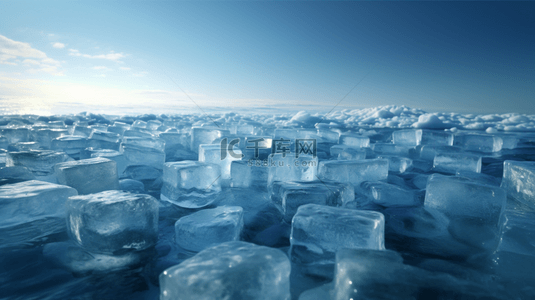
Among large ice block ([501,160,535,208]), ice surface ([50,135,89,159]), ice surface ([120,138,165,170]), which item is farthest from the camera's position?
ice surface ([50,135,89,159])

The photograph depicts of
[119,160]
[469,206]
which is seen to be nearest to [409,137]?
[469,206]

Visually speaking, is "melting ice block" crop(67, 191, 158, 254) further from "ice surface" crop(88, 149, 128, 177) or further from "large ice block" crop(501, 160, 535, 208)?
"large ice block" crop(501, 160, 535, 208)

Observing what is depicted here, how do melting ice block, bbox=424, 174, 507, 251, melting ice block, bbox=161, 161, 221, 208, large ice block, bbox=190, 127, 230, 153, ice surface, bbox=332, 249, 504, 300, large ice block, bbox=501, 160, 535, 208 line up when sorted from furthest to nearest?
large ice block, bbox=190, 127, 230, 153
melting ice block, bbox=161, 161, 221, 208
large ice block, bbox=501, 160, 535, 208
melting ice block, bbox=424, 174, 507, 251
ice surface, bbox=332, 249, 504, 300

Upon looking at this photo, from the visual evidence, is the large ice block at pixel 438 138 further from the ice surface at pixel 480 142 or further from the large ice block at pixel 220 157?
the large ice block at pixel 220 157

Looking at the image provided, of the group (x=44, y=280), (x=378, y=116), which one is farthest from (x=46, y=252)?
(x=378, y=116)

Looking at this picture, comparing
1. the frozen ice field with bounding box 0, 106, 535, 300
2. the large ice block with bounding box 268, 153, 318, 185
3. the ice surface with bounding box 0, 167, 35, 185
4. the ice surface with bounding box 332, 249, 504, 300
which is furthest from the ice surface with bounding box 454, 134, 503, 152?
the ice surface with bounding box 0, 167, 35, 185

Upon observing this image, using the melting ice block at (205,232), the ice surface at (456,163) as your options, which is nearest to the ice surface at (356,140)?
the ice surface at (456,163)
